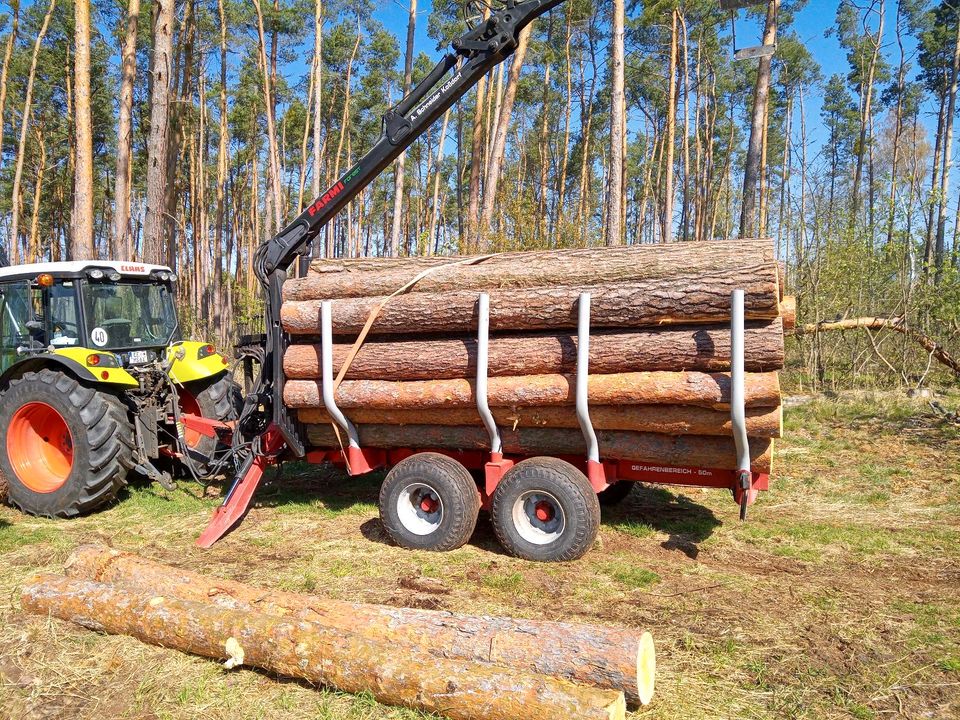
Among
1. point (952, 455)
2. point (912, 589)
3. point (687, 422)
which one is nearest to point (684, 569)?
point (687, 422)

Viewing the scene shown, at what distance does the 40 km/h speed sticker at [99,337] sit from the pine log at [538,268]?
2.06m

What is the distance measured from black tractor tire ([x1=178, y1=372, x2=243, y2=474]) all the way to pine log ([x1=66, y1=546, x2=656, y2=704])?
3.05 m

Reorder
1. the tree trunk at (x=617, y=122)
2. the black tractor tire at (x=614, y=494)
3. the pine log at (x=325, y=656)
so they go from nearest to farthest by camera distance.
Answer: the pine log at (x=325, y=656) → the black tractor tire at (x=614, y=494) → the tree trunk at (x=617, y=122)

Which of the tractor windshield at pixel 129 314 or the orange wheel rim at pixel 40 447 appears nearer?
the orange wheel rim at pixel 40 447

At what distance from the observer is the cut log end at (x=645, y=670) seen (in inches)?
124

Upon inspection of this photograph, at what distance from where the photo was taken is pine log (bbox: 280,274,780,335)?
4836 mm

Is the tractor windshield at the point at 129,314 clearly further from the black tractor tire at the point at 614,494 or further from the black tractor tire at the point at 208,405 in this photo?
the black tractor tire at the point at 614,494

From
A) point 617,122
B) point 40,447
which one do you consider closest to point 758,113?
point 617,122

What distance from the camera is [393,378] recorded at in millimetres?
5941

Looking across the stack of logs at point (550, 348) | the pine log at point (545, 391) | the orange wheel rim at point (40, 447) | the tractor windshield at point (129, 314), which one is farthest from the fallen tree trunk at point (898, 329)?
the orange wheel rim at point (40, 447)

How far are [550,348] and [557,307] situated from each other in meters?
0.33

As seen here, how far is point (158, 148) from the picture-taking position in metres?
11.3

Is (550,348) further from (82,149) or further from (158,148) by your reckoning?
(82,149)

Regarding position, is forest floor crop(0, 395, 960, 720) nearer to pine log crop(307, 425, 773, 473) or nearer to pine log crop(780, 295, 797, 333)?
pine log crop(307, 425, 773, 473)
